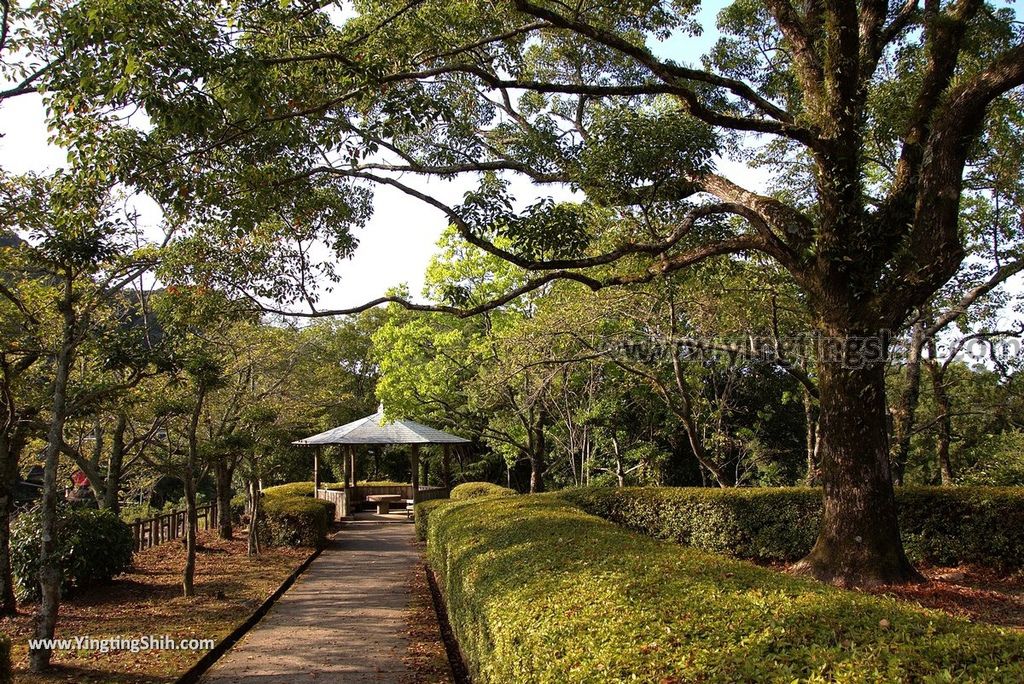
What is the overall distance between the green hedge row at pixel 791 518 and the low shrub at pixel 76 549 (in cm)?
723

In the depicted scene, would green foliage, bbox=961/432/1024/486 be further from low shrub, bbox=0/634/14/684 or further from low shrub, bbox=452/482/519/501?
low shrub, bbox=0/634/14/684

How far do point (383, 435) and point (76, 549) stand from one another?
1110cm

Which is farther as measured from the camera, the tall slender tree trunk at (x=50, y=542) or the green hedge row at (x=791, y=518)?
the green hedge row at (x=791, y=518)

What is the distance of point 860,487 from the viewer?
723 centimetres

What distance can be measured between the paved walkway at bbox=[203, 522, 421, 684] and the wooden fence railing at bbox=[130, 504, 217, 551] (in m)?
3.25

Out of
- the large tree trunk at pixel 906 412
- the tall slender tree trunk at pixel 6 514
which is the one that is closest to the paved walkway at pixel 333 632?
the tall slender tree trunk at pixel 6 514

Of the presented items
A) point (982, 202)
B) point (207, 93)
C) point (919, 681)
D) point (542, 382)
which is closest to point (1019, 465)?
point (982, 202)

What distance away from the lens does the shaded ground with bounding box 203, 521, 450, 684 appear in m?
6.27

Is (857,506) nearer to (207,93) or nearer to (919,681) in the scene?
(919,681)

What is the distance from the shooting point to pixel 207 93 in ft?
18.5

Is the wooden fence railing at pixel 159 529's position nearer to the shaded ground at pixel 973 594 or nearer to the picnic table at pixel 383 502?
the picnic table at pixel 383 502

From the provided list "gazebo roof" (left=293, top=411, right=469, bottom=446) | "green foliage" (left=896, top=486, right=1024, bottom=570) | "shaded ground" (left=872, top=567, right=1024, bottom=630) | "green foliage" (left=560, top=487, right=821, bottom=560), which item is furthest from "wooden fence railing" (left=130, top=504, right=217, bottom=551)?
"green foliage" (left=896, top=486, right=1024, bottom=570)

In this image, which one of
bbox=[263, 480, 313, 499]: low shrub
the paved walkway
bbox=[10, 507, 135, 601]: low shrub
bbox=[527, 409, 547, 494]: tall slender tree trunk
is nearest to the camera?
the paved walkway

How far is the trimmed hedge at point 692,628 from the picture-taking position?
2.47 m
